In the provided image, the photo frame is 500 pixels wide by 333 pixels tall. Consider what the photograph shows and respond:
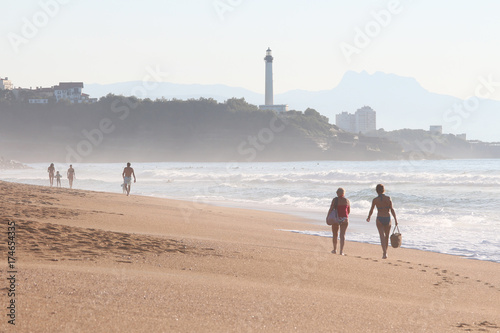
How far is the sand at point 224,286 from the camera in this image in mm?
4984

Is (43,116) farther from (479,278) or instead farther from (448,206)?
(479,278)

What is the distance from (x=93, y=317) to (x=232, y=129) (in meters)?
140

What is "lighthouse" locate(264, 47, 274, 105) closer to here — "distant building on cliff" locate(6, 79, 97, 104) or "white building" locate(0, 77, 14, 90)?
"distant building on cliff" locate(6, 79, 97, 104)

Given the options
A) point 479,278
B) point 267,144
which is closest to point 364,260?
point 479,278

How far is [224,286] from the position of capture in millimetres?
6410

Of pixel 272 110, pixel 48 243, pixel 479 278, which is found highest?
pixel 272 110

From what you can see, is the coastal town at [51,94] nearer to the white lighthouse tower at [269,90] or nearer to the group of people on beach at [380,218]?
the white lighthouse tower at [269,90]

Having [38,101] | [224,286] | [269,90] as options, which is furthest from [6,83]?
[224,286]

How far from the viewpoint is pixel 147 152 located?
449ft

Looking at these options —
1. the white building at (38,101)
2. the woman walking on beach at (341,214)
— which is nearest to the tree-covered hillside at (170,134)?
the white building at (38,101)

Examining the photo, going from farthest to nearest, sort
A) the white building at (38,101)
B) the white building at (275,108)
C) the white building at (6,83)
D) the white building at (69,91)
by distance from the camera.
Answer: the white building at (6,83)
the white building at (69,91)
the white building at (275,108)
the white building at (38,101)

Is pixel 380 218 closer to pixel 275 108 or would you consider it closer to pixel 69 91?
pixel 275 108

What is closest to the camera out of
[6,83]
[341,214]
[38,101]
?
[341,214]

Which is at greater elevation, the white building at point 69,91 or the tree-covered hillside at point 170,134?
the white building at point 69,91
